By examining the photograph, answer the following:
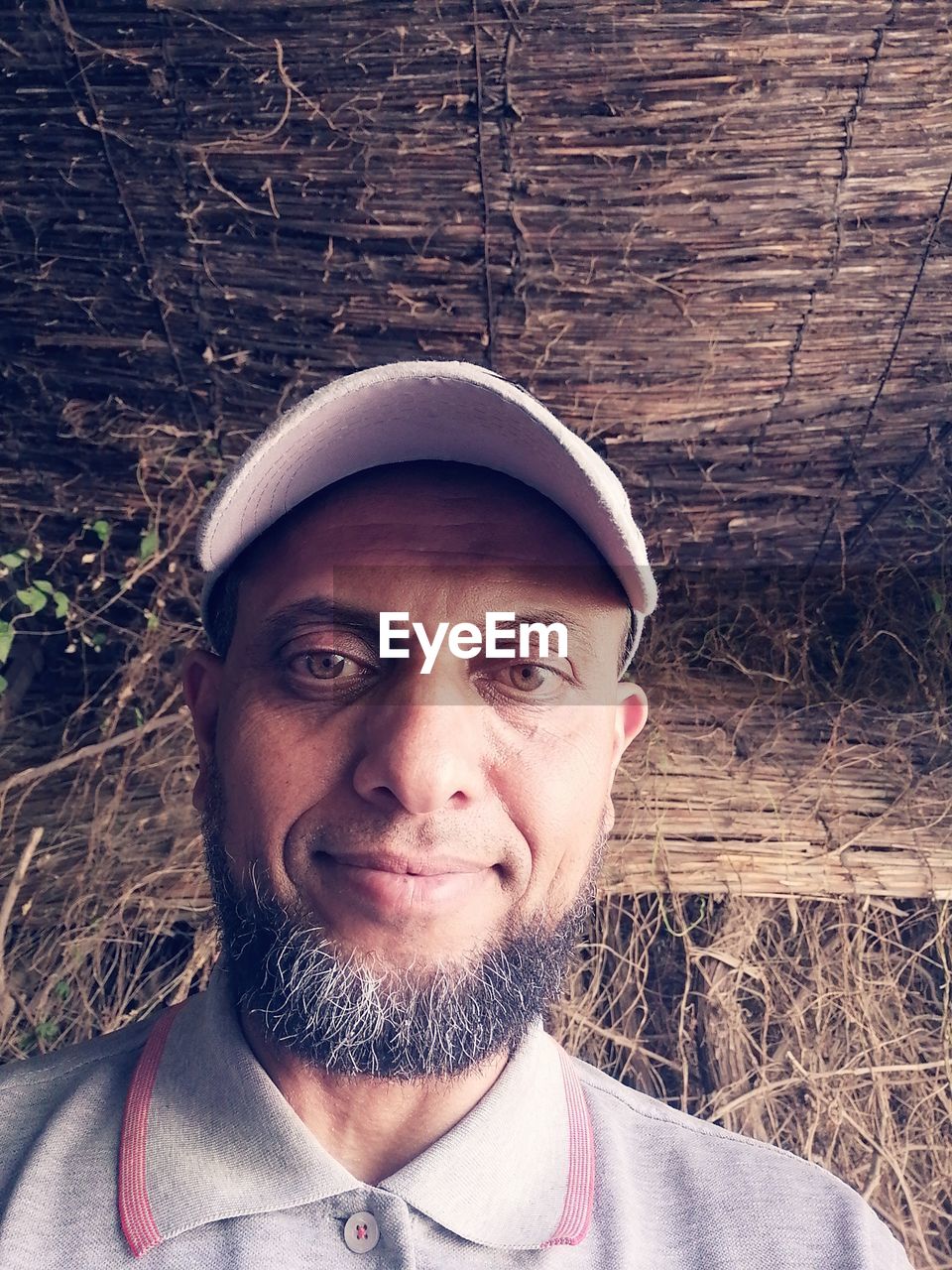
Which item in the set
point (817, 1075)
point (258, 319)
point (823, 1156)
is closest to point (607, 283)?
point (258, 319)

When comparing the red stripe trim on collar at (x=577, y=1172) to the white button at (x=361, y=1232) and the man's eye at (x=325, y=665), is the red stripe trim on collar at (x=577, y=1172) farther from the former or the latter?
the man's eye at (x=325, y=665)

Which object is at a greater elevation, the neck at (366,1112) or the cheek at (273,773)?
the cheek at (273,773)

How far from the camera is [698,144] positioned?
4.95 feet

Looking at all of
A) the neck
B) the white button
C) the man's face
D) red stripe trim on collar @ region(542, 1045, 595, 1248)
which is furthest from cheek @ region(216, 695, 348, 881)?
red stripe trim on collar @ region(542, 1045, 595, 1248)

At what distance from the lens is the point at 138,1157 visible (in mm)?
1007

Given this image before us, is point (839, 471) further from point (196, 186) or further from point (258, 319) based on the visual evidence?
point (196, 186)

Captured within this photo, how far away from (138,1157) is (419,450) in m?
0.77

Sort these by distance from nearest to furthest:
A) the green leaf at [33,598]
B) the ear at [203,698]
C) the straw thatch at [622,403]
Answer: the ear at [203,698]
the straw thatch at [622,403]
the green leaf at [33,598]

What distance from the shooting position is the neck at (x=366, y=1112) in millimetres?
1097

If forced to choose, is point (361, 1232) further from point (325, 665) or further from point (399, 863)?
point (325, 665)

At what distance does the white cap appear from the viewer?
3.47 ft

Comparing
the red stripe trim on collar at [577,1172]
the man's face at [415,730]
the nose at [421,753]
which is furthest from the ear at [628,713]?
the red stripe trim on collar at [577,1172]

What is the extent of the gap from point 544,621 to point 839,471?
40.8 inches

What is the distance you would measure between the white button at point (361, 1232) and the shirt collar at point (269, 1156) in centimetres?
3
